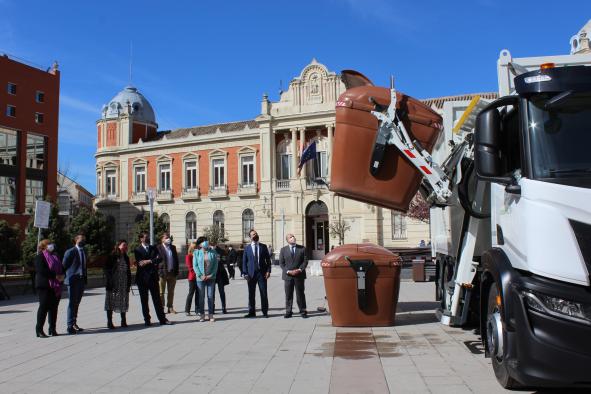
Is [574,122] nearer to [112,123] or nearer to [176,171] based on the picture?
[176,171]

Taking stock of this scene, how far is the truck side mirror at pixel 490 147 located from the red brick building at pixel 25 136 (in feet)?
136

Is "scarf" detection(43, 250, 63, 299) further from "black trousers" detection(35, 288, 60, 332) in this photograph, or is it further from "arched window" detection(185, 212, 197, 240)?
"arched window" detection(185, 212, 197, 240)

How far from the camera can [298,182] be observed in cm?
4925

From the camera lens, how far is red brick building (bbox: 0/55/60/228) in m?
Result: 42.1

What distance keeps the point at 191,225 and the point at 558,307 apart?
51.4 metres

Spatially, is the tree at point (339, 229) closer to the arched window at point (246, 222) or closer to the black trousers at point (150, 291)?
the arched window at point (246, 222)

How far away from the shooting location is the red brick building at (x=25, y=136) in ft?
138

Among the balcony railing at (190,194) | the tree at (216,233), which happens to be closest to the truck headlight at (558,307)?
the tree at (216,233)

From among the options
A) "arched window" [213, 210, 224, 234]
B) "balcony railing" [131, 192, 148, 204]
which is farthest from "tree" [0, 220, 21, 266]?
"balcony railing" [131, 192, 148, 204]

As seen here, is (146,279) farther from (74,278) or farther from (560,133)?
(560,133)

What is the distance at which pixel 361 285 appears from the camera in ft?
35.0

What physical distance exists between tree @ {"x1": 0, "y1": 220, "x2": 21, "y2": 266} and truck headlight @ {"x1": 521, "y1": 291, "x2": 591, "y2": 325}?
1222 inches

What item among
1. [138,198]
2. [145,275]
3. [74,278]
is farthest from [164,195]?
[74,278]

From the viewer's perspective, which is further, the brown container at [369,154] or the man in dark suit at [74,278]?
the man in dark suit at [74,278]
